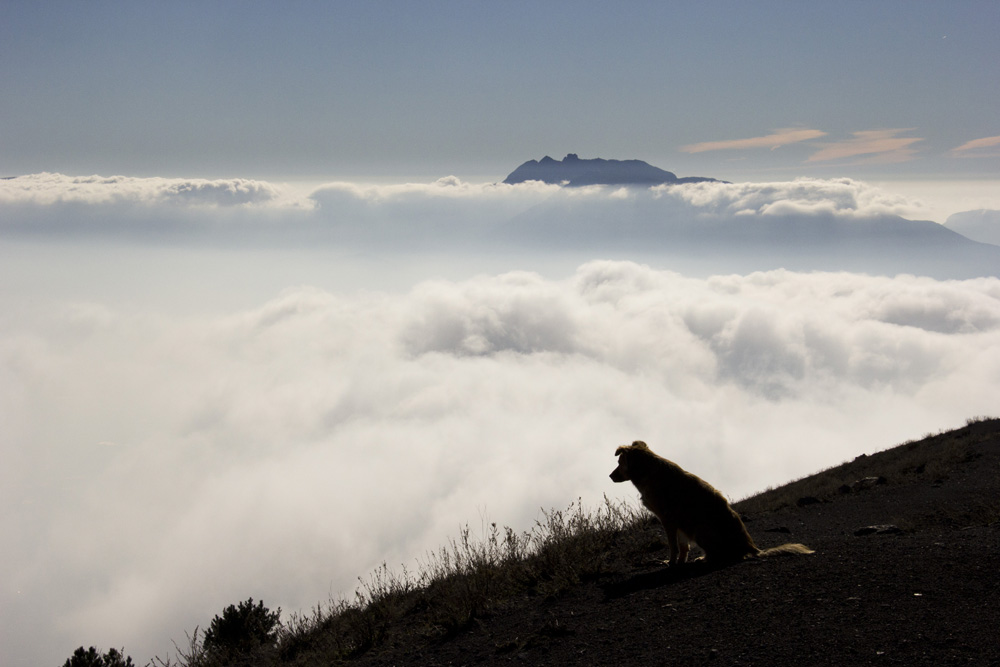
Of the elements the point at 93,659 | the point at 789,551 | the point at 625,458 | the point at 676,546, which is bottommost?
the point at 789,551

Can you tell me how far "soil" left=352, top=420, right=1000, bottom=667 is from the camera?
3744 mm

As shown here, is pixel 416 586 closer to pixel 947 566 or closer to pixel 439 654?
pixel 439 654

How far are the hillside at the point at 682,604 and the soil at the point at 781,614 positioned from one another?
0.05 ft

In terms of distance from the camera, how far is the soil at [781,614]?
12.3 feet

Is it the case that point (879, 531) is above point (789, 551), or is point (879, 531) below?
below

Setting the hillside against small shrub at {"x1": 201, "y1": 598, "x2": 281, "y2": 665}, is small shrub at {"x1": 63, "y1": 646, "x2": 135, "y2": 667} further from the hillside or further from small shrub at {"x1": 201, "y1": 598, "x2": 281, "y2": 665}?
the hillside

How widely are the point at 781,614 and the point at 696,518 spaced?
150 centimetres

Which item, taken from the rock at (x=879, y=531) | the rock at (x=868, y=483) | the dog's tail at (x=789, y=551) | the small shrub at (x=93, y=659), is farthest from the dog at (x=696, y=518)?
the small shrub at (x=93, y=659)

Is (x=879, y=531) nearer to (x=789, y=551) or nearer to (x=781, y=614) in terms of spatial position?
(x=789, y=551)

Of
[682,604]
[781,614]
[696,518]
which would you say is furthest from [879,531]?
[682,604]

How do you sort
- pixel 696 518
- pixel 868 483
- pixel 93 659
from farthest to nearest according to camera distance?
pixel 868 483 < pixel 93 659 < pixel 696 518

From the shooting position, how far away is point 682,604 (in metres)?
4.86

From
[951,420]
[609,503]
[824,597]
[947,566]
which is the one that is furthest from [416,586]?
[951,420]

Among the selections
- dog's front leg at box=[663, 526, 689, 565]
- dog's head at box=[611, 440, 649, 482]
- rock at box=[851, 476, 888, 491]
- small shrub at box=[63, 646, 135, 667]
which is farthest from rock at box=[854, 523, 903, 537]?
small shrub at box=[63, 646, 135, 667]
